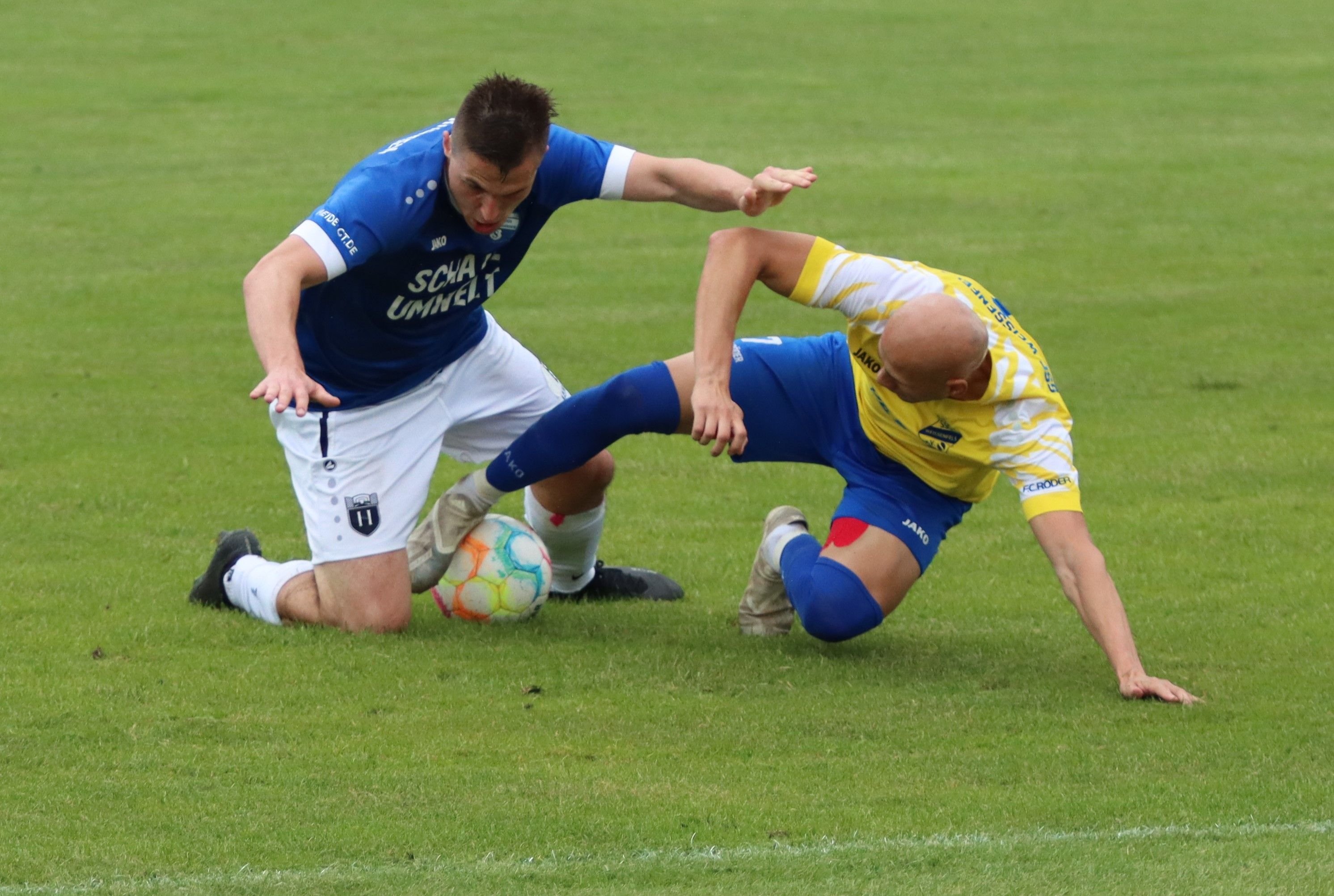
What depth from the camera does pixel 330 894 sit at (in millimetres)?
4148

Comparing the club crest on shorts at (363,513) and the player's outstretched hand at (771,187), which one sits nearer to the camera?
the player's outstretched hand at (771,187)

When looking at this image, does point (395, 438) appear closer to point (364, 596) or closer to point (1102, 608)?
point (364, 596)

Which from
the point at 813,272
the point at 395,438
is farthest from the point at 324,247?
the point at 813,272

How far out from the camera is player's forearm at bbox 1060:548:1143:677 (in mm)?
5836

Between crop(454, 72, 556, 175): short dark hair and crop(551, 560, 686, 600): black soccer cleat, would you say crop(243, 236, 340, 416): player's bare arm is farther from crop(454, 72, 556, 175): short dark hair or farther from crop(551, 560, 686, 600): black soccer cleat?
crop(551, 560, 686, 600): black soccer cleat

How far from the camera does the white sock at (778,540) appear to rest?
6770 mm

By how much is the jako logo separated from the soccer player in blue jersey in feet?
3.98

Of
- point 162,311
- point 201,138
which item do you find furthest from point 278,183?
point 162,311

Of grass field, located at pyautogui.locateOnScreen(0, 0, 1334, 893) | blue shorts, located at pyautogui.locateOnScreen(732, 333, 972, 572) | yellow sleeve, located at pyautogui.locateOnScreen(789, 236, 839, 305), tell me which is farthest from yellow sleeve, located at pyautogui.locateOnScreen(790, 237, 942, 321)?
grass field, located at pyautogui.locateOnScreen(0, 0, 1334, 893)

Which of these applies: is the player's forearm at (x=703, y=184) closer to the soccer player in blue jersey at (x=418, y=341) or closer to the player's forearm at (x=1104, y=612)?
the soccer player in blue jersey at (x=418, y=341)

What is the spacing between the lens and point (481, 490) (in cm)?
697

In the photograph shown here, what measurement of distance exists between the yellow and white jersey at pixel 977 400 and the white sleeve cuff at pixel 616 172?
83 cm

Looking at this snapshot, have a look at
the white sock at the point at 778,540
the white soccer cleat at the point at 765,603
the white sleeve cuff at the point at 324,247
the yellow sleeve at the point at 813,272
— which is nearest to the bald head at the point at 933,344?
the yellow sleeve at the point at 813,272

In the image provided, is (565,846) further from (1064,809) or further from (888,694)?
(888,694)
